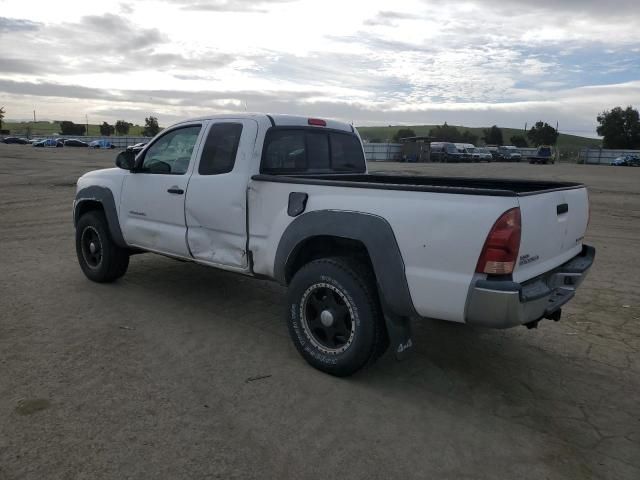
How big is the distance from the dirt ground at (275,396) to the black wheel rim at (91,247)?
388 mm

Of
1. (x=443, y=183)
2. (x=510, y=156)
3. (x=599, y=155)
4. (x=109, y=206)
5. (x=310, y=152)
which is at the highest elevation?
(x=310, y=152)

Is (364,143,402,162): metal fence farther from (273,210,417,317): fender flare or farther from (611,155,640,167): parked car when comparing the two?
(273,210,417,317): fender flare

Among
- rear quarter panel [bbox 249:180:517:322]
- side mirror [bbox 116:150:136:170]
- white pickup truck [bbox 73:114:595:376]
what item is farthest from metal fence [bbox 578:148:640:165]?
rear quarter panel [bbox 249:180:517:322]

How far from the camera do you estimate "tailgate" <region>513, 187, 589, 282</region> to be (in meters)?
3.18

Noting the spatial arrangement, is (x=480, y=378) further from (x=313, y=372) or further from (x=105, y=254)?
(x=105, y=254)

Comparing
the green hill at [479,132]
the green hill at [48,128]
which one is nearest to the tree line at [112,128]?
the green hill at [48,128]

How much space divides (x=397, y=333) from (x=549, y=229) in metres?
1.22

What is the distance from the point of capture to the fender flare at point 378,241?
343cm

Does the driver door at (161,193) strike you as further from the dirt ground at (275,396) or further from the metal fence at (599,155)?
the metal fence at (599,155)

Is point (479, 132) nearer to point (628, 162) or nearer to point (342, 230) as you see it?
point (628, 162)

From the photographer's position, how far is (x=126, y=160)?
5.52 metres

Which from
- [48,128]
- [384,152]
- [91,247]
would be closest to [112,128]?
[48,128]

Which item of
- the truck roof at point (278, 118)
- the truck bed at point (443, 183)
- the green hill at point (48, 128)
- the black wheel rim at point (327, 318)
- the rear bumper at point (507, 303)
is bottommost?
the black wheel rim at point (327, 318)

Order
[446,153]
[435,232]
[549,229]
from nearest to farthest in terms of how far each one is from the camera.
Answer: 1. [435,232]
2. [549,229]
3. [446,153]
